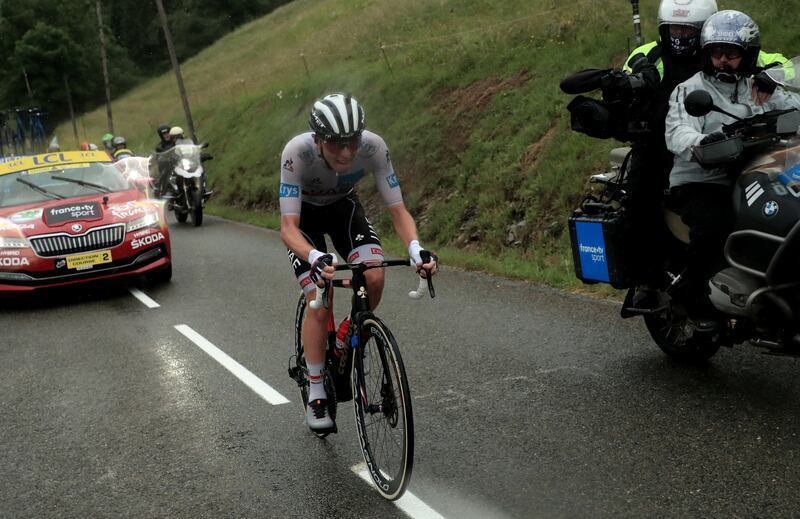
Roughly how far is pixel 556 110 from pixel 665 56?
8.66 metres

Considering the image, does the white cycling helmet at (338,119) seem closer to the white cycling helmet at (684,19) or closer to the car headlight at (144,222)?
the white cycling helmet at (684,19)

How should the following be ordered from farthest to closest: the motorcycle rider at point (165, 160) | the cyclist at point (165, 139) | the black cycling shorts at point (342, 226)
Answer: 1. the cyclist at point (165, 139)
2. the motorcycle rider at point (165, 160)
3. the black cycling shorts at point (342, 226)

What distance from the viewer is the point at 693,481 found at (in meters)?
4.38

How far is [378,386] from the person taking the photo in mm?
4602

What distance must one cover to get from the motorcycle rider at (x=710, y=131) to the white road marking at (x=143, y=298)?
680 cm

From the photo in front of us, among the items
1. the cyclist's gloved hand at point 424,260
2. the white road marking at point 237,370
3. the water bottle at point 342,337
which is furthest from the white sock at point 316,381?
the white road marking at point 237,370

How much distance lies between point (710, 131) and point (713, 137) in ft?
1.45

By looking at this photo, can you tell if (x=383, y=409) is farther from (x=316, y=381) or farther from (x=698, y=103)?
(x=698, y=103)

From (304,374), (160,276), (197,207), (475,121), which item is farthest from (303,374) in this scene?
(197,207)

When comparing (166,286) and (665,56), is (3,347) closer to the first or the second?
(166,286)

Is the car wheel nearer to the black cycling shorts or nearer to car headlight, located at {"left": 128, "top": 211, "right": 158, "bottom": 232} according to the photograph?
car headlight, located at {"left": 128, "top": 211, "right": 158, "bottom": 232}

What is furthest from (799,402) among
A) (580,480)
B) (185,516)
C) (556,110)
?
(556,110)

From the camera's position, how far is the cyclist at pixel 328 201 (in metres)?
4.69

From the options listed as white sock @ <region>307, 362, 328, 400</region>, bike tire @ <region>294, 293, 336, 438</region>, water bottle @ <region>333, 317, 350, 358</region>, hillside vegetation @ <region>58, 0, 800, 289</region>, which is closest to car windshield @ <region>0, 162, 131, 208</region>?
hillside vegetation @ <region>58, 0, 800, 289</region>
